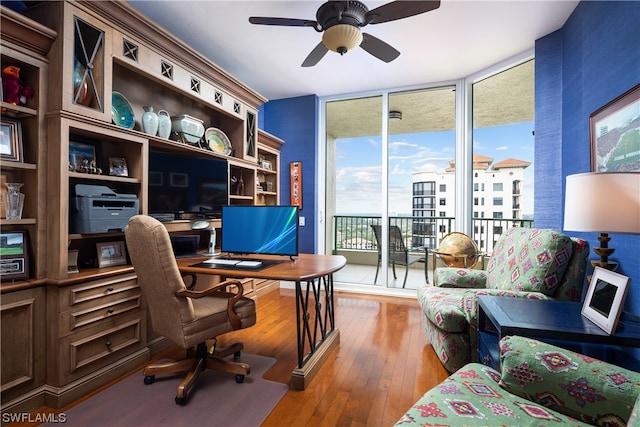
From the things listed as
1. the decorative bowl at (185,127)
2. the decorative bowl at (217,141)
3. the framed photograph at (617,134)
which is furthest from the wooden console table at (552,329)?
the decorative bowl at (217,141)

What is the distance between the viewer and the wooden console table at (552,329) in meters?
1.34

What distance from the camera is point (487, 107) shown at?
4371mm

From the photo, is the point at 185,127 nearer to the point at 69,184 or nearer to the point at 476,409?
the point at 69,184

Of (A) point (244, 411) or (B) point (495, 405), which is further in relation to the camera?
(A) point (244, 411)

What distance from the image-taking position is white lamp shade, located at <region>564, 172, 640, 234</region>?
1.48m

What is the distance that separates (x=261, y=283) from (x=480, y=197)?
3.15 m

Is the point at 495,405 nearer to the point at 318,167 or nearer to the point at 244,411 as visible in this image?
the point at 244,411

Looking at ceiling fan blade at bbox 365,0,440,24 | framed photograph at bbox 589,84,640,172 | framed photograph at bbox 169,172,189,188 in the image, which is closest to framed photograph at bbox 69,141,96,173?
framed photograph at bbox 169,172,189,188

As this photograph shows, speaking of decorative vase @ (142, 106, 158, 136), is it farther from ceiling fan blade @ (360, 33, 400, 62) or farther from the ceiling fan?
ceiling fan blade @ (360, 33, 400, 62)

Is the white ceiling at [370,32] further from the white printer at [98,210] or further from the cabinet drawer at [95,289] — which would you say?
the cabinet drawer at [95,289]

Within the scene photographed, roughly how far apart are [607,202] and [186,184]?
3.02 m

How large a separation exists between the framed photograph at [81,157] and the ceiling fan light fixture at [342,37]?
182 cm

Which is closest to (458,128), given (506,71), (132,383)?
(506,71)

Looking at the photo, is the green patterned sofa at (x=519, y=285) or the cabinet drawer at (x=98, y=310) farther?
the green patterned sofa at (x=519, y=285)
